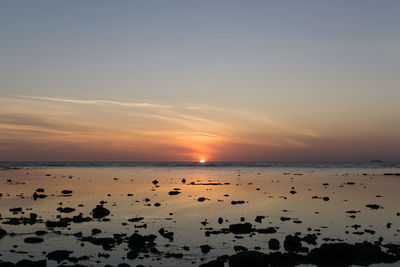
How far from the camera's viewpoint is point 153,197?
1918 inches

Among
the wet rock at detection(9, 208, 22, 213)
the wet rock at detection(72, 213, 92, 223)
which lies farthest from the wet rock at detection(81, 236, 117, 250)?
the wet rock at detection(9, 208, 22, 213)

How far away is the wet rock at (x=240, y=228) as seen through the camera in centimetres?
2767

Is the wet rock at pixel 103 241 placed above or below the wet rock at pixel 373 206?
below

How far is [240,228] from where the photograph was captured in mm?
28328

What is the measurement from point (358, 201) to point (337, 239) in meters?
22.3

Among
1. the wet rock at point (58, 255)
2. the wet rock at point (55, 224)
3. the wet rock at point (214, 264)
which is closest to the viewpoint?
the wet rock at point (214, 264)

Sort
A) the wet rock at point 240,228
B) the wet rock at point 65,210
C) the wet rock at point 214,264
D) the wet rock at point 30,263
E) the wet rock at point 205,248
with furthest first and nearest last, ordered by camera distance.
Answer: the wet rock at point 65,210 < the wet rock at point 240,228 < the wet rock at point 205,248 < the wet rock at point 214,264 < the wet rock at point 30,263

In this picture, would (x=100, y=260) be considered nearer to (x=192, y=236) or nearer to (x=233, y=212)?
(x=192, y=236)

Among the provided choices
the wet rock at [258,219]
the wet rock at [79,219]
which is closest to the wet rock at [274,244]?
the wet rock at [258,219]

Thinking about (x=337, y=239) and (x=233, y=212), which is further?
(x=233, y=212)

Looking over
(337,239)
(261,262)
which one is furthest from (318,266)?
(337,239)

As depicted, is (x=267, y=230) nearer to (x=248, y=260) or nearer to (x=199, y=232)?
(x=199, y=232)

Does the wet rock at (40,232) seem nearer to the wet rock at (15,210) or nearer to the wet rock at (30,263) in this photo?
the wet rock at (30,263)

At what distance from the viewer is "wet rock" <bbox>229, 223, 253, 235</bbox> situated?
2767 centimetres
